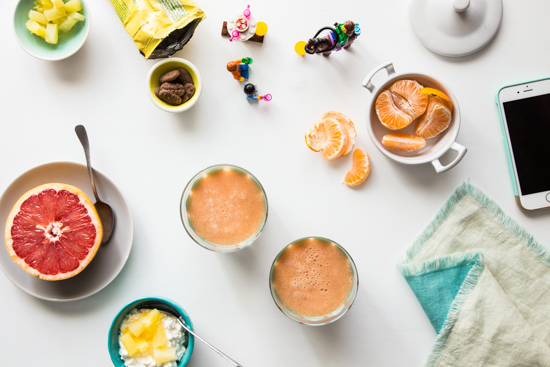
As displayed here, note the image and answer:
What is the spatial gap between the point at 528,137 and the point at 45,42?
6.37 ft

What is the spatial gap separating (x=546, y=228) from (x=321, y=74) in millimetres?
1101

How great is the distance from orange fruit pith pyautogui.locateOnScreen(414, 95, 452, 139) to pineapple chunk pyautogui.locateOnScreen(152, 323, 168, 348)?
1.19 metres

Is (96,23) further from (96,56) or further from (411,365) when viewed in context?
(411,365)

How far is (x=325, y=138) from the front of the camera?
4.80ft

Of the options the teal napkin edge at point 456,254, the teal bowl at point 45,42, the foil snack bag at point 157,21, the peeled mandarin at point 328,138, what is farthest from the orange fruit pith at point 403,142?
the teal bowl at point 45,42

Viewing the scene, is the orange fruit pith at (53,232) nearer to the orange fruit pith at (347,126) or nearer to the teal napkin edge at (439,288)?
the orange fruit pith at (347,126)

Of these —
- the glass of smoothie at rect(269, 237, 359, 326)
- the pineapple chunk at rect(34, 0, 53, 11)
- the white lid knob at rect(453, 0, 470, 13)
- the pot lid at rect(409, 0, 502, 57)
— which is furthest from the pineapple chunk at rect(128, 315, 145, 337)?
the white lid knob at rect(453, 0, 470, 13)

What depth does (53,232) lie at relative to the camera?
1.30 m

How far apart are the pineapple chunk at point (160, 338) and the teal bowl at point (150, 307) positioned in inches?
2.9

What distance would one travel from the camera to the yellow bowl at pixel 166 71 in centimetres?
138

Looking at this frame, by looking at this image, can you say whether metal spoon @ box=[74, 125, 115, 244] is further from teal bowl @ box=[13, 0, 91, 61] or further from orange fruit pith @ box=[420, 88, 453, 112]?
orange fruit pith @ box=[420, 88, 453, 112]

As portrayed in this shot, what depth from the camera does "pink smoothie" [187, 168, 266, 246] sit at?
1.34 m

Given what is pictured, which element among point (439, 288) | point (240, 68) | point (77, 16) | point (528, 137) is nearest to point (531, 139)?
point (528, 137)

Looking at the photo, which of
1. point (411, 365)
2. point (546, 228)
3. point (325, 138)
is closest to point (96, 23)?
point (325, 138)
